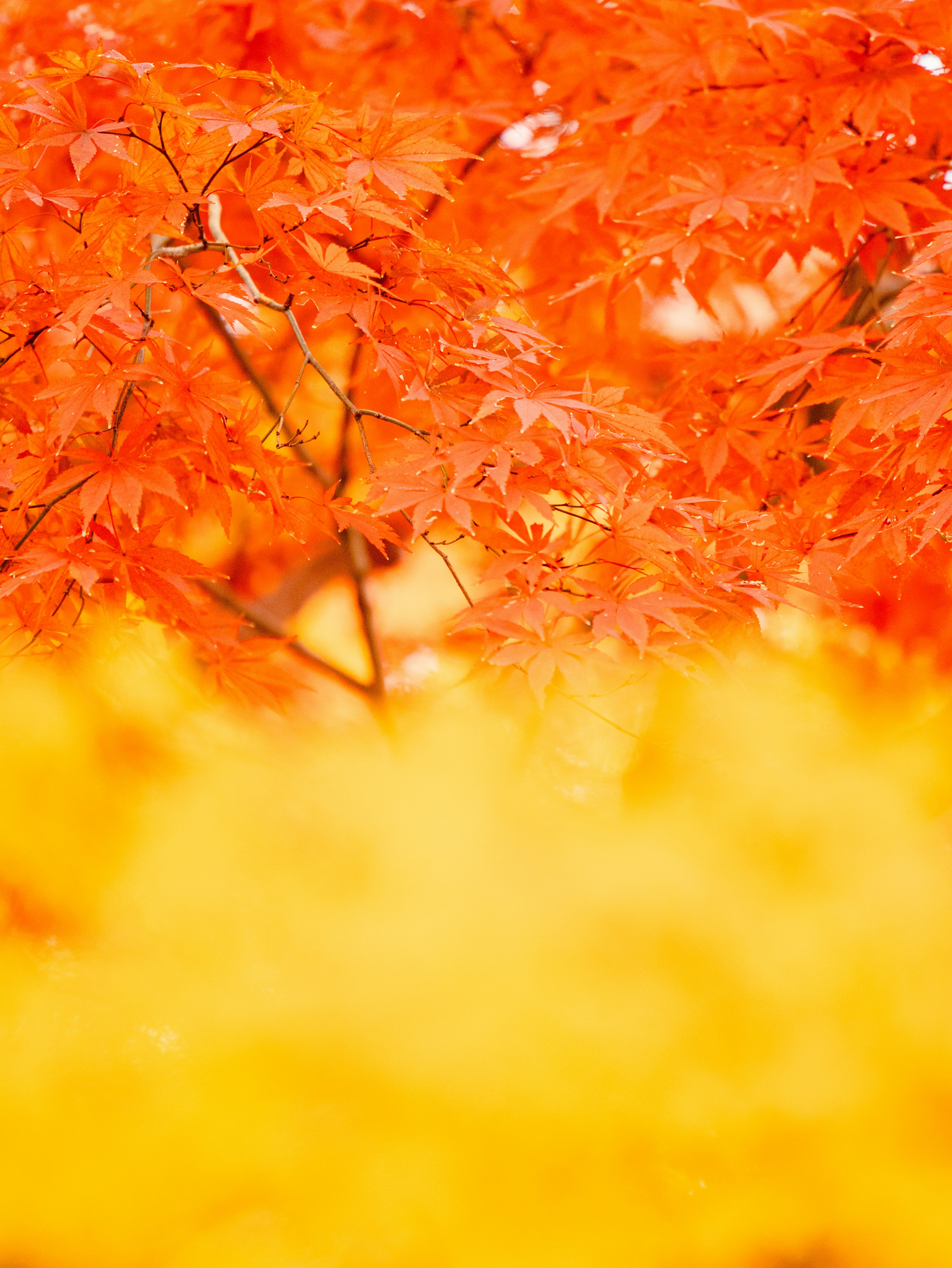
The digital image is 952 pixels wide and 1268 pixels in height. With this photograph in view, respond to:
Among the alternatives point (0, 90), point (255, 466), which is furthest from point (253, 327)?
point (0, 90)

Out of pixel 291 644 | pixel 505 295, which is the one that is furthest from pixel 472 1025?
pixel 291 644

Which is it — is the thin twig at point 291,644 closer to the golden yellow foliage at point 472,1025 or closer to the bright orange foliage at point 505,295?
the bright orange foliage at point 505,295

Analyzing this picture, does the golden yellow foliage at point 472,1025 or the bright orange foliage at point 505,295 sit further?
the bright orange foliage at point 505,295

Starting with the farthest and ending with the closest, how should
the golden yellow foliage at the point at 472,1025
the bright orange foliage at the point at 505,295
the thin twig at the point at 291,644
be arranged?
the thin twig at the point at 291,644
the bright orange foliage at the point at 505,295
the golden yellow foliage at the point at 472,1025

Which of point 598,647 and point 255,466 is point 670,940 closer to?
point 598,647

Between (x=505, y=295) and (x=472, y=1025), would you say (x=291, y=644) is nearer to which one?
(x=505, y=295)

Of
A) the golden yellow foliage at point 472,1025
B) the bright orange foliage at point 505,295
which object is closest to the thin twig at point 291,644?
the bright orange foliage at point 505,295
